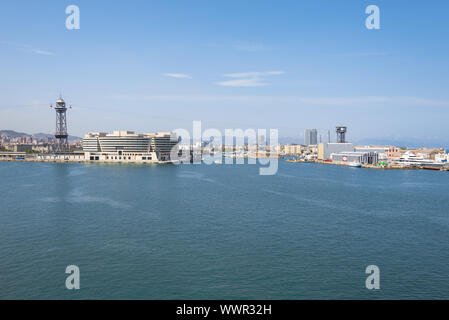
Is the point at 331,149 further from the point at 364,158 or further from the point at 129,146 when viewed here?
the point at 129,146

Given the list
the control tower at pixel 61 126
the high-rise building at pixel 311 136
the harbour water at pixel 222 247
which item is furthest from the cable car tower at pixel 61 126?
the high-rise building at pixel 311 136

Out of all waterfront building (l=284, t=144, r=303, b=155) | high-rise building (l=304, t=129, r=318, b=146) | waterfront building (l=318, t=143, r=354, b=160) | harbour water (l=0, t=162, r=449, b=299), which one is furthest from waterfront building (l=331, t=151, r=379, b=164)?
high-rise building (l=304, t=129, r=318, b=146)

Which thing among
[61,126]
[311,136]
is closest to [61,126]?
[61,126]

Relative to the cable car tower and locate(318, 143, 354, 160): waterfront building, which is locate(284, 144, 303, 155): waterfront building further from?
the cable car tower

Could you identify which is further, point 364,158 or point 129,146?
point 129,146

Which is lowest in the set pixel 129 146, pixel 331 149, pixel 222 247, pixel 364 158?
pixel 222 247

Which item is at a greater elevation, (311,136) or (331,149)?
(311,136)

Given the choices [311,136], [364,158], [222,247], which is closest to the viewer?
[222,247]
